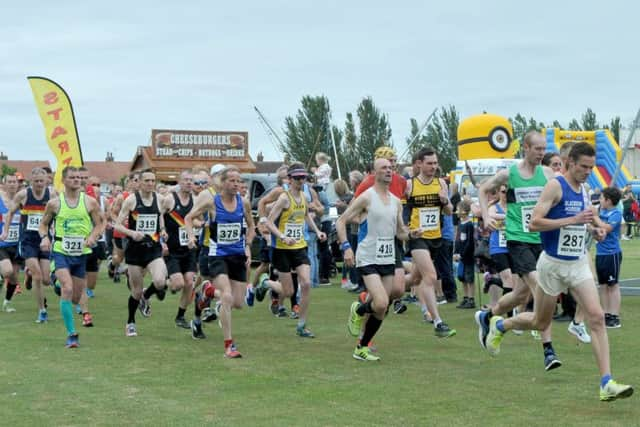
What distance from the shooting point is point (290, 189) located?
12.4 meters

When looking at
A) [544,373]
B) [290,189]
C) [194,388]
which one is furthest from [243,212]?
[544,373]

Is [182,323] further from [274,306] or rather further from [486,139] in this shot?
[486,139]

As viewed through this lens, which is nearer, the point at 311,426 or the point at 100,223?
the point at 311,426

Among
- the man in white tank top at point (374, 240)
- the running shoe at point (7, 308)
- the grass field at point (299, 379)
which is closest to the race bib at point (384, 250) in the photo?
the man in white tank top at point (374, 240)

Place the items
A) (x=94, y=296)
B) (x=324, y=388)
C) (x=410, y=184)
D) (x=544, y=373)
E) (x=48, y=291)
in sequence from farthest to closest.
Result: (x=48, y=291)
(x=94, y=296)
(x=410, y=184)
(x=544, y=373)
(x=324, y=388)

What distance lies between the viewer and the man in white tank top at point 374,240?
9.84 meters

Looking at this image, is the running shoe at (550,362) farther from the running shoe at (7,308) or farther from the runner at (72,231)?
the running shoe at (7,308)

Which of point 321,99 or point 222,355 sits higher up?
point 321,99

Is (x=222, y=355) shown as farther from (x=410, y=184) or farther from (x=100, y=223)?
(x=410, y=184)

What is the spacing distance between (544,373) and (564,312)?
4.53 m

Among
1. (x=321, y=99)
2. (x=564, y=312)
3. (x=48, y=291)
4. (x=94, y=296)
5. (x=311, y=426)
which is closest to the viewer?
(x=311, y=426)

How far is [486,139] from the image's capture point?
33906mm

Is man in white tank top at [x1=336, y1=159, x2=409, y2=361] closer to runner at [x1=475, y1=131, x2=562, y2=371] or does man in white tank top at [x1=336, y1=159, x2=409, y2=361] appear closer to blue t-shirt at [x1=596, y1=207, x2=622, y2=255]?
runner at [x1=475, y1=131, x2=562, y2=371]

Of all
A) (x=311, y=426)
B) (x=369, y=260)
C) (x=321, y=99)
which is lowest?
(x=311, y=426)
